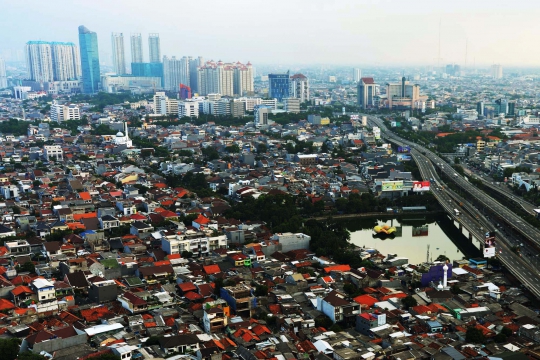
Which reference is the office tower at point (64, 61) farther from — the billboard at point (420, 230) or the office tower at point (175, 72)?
the billboard at point (420, 230)

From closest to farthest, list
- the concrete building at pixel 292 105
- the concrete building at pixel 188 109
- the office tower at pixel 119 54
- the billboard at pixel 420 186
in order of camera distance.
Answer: the billboard at pixel 420 186, the concrete building at pixel 188 109, the concrete building at pixel 292 105, the office tower at pixel 119 54

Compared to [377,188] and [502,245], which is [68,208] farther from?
[502,245]

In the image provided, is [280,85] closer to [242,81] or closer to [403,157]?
[242,81]

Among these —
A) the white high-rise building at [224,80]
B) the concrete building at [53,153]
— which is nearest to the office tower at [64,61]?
the white high-rise building at [224,80]

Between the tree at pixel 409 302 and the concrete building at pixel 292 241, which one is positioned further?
→ the concrete building at pixel 292 241

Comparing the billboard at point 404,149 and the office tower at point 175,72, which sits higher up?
the office tower at point 175,72

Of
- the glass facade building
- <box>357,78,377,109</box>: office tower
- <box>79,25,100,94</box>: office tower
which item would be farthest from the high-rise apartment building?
<box>357,78,377,109</box>: office tower

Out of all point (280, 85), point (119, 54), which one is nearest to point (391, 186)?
point (280, 85)
